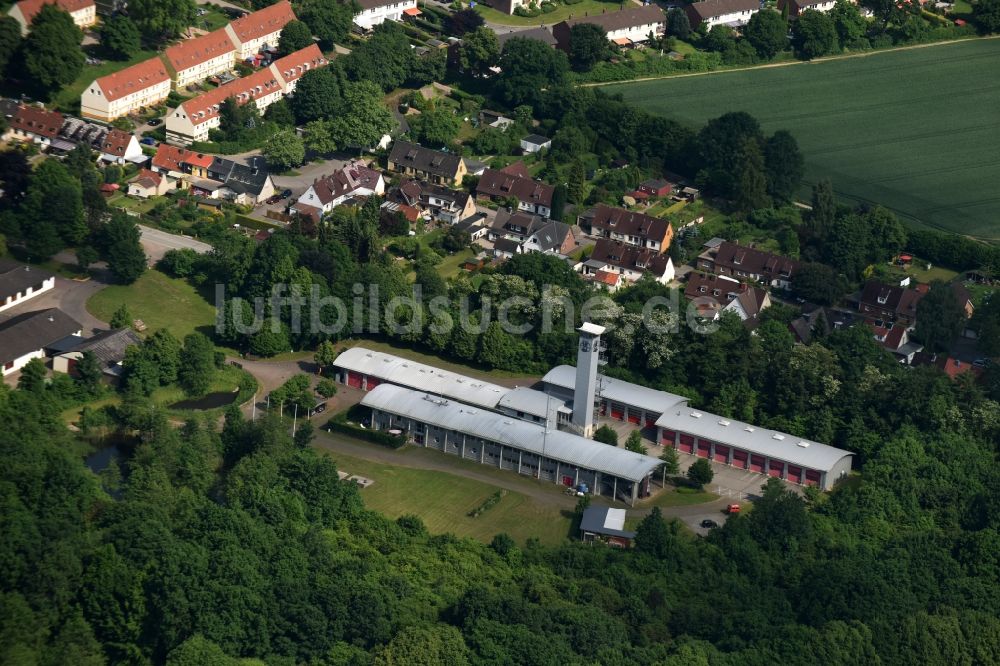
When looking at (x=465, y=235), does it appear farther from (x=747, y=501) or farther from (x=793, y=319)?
(x=747, y=501)

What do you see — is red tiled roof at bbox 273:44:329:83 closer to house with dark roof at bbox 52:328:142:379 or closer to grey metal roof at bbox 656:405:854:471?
house with dark roof at bbox 52:328:142:379

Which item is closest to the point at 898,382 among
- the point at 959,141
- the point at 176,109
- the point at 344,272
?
the point at 344,272

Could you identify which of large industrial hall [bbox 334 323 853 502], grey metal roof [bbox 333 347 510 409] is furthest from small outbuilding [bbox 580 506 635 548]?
grey metal roof [bbox 333 347 510 409]

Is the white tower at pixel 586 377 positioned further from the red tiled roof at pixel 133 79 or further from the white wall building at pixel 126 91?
the red tiled roof at pixel 133 79

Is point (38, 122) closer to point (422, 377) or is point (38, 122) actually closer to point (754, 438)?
point (422, 377)

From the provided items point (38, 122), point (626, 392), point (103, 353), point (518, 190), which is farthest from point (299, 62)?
point (626, 392)
